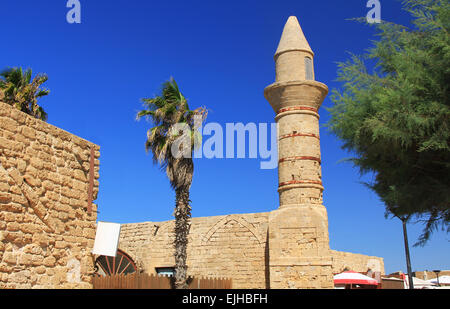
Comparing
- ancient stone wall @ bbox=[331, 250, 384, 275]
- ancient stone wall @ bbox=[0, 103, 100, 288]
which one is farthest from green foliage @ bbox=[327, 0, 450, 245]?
ancient stone wall @ bbox=[331, 250, 384, 275]

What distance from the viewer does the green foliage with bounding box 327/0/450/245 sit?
679 cm

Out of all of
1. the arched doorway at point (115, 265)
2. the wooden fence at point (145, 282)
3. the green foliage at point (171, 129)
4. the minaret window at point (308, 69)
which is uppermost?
the minaret window at point (308, 69)

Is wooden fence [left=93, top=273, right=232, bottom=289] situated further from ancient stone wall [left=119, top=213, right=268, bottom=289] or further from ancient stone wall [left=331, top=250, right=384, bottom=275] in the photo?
ancient stone wall [left=331, top=250, right=384, bottom=275]

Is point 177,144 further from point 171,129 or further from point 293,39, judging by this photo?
point 293,39

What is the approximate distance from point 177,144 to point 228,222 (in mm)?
5206

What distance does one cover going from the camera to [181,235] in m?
13.0

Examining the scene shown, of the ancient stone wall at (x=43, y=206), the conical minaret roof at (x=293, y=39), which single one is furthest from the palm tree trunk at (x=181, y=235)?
the conical minaret roof at (x=293, y=39)

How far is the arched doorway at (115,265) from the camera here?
16.5 m

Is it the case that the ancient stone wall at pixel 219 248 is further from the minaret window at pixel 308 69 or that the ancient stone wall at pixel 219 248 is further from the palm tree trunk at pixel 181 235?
the minaret window at pixel 308 69

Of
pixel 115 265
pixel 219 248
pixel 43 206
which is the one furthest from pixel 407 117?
pixel 115 265

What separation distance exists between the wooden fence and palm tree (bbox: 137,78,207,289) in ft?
2.25

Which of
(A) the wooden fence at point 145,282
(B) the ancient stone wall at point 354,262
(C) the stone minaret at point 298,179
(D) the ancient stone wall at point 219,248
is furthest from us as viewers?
(B) the ancient stone wall at point 354,262

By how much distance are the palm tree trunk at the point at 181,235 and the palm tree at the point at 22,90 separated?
575cm
